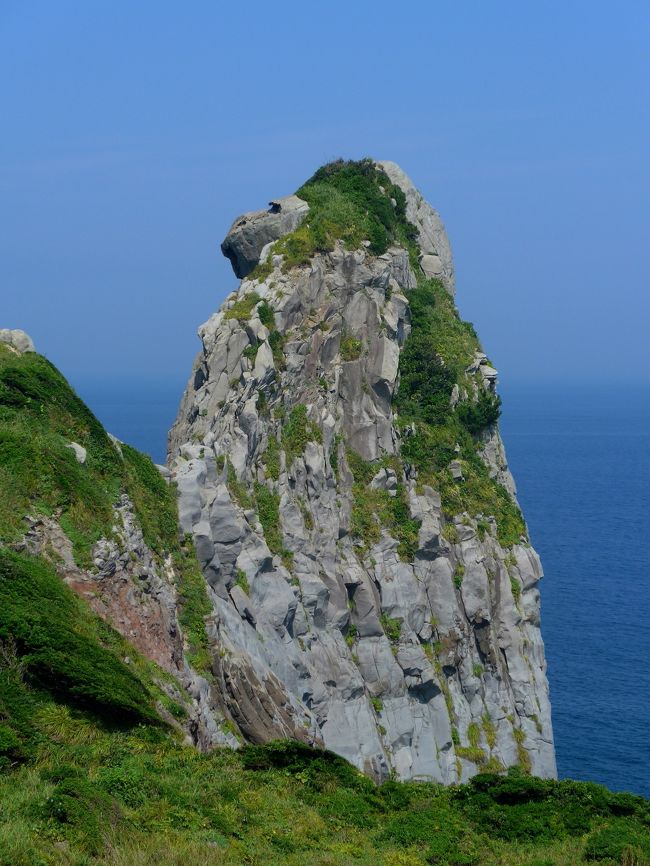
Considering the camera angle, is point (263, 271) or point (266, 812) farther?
point (263, 271)

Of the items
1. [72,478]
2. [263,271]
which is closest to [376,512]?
[263,271]

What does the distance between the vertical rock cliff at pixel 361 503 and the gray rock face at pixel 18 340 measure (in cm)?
785

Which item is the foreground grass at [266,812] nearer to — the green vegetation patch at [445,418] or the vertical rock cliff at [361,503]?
the vertical rock cliff at [361,503]

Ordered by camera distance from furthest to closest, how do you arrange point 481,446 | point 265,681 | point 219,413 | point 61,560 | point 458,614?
point 481,446 → point 458,614 → point 219,413 → point 265,681 → point 61,560

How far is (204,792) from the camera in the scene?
77.4 ft

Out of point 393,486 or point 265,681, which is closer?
point 265,681

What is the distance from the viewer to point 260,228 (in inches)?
2367

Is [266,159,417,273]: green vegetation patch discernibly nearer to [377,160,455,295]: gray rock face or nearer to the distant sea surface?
[377,160,455,295]: gray rock face

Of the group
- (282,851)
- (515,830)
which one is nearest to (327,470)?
(515,830)

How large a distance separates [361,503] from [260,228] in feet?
56.7

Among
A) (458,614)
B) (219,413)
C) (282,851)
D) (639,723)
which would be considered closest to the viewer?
(282,851)

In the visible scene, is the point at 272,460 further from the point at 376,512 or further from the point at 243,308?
the point at 243,308

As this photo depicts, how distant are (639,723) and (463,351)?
2687 centimetres

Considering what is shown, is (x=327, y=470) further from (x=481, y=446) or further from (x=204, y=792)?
(x=204, y=792)
